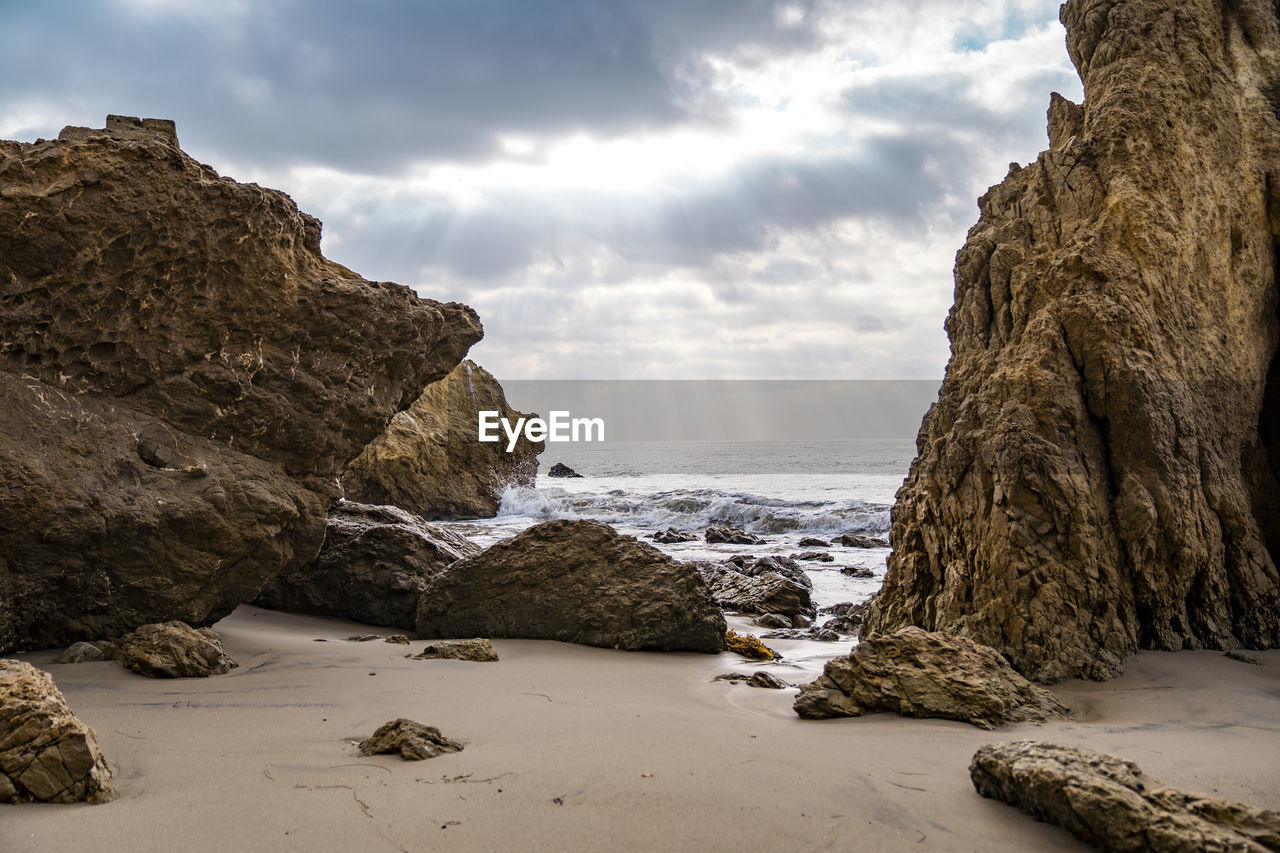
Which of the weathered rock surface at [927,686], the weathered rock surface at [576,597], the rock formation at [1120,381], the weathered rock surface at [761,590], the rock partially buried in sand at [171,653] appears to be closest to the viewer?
the weathered rock surface at [927,686]

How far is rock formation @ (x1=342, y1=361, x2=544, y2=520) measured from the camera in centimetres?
2212

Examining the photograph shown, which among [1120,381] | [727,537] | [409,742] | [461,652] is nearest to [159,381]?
[461,652]

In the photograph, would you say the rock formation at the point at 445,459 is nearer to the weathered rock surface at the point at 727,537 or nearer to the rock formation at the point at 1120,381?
the weathered rock surface at the point at 727,537

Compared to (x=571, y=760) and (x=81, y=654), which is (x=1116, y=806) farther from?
(x=81, y=654)

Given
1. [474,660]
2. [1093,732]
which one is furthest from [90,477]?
[1093,732]

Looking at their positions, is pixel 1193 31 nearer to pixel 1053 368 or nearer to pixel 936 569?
pixel 1053 368

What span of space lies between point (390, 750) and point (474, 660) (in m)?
2.16

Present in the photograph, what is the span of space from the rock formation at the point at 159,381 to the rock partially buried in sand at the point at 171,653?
0.32 metres

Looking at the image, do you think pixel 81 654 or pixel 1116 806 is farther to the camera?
pixel 81 654

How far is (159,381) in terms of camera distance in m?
4.93

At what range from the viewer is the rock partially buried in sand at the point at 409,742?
10.2ft

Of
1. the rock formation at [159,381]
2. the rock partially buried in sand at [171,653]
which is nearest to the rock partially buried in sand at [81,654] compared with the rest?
the rock partially buried in sand at [171,653]

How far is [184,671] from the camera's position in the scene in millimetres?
4348

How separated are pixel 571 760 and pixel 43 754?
1649mm
